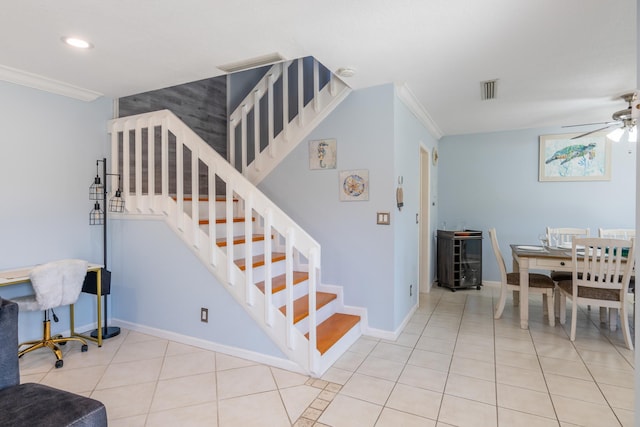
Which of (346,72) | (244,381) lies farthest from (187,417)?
(346,72)

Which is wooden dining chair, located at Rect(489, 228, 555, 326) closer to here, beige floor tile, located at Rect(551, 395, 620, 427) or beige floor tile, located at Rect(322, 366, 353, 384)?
beige floor tile, located at Rect(551, 395, 620, 427)

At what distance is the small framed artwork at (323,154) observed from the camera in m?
3.32

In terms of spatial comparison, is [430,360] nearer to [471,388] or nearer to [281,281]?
[471,388]

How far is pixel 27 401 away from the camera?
1.47 meters

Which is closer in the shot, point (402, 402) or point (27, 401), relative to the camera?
point (27, 401)

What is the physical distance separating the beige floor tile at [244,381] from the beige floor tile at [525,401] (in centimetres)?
152

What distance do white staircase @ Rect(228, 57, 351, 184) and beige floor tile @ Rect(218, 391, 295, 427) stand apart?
7.31 feet

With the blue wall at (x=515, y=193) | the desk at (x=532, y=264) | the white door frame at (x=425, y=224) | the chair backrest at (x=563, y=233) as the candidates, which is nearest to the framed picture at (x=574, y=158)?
the blue wall at (x=515, y=193)

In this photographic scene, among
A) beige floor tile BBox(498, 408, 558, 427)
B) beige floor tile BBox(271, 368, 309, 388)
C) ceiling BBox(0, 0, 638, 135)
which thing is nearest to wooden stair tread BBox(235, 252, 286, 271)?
beige floor tile BBox(271, 368, 309, 388)

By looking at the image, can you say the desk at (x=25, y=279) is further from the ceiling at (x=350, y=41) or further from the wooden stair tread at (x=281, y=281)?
the ceiling at (x=350, y=41)

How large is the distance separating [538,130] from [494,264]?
81.4 inches

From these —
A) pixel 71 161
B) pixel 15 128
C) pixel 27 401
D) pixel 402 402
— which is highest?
pixel 15 128

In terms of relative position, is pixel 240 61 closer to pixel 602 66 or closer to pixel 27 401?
pixel 27 401

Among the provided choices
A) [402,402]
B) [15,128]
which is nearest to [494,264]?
[402,402]
